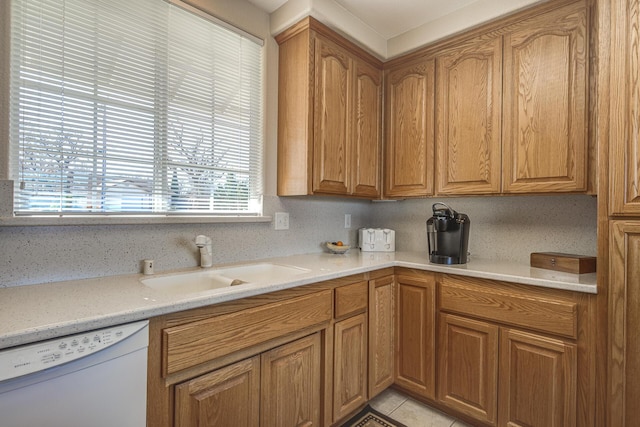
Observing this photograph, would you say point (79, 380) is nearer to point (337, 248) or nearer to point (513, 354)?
point (337, 248)

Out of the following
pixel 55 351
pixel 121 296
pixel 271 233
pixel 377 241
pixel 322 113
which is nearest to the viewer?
pixel 55 351

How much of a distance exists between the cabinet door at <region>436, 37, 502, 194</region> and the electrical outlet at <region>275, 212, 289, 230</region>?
40.8 inches

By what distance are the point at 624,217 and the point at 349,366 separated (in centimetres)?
145

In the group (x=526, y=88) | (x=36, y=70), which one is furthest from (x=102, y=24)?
(x=526, y=88)

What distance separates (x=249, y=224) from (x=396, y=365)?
1.30 metres

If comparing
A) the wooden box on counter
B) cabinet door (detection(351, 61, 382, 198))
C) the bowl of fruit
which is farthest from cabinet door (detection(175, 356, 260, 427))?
the wooden box on counter

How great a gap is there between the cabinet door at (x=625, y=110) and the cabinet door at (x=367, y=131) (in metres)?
1.29

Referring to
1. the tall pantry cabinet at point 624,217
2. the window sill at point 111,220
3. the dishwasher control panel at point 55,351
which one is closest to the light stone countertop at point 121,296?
the dishwasher control panel at point 55,351

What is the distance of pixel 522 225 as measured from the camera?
206cm

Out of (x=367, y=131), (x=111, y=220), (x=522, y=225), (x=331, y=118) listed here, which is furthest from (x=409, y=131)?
(x=111, y=220)

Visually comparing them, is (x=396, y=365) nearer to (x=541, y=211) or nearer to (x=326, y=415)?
(x=326, y=415)

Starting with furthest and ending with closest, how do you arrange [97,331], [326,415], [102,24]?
1. [326,415]
2. [102,24]
3. [97,331]

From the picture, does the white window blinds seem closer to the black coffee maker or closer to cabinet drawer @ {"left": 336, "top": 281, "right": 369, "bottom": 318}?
cabinet drawer @ {"left": 336, "top": 281, "right": 369, "bottom": 318}

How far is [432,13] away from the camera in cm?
204
